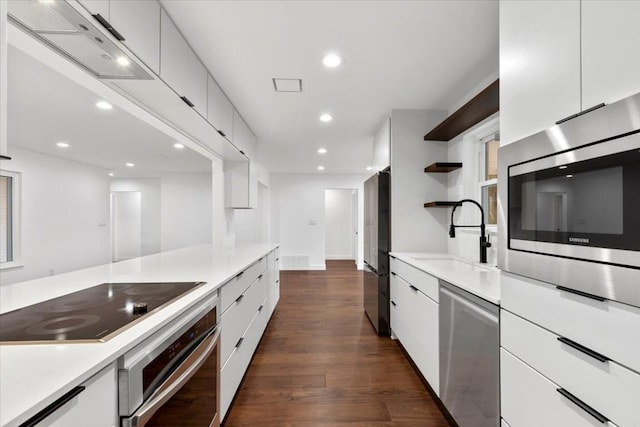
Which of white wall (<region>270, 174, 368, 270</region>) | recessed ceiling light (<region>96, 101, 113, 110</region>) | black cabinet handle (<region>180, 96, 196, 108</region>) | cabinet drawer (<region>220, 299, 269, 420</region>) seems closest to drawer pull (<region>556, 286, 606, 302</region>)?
cabinet drawer (<region>220, 299, 269, 420</region>)

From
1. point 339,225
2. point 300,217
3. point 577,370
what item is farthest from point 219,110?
point 339,225

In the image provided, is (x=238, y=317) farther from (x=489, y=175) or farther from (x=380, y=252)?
(x=489, y=175)

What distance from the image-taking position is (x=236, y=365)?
1.91m

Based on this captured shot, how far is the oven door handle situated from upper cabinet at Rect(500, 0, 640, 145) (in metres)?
1.64

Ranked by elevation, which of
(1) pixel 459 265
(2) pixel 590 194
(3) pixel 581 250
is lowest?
(1) pixel 459 265

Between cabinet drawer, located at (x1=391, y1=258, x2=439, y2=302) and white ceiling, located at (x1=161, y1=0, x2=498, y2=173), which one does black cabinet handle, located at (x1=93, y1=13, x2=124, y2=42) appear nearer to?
white ceiling, located at (x1=161, y1=0, x2=498, y2=173)

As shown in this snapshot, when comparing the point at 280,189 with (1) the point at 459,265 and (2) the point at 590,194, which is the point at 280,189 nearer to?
(1) the point at 459,265

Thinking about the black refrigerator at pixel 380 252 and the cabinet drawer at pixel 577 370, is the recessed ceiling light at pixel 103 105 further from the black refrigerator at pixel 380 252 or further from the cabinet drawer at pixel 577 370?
the cabinet drawer at pixel 577 370

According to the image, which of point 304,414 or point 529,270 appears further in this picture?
point 304,414

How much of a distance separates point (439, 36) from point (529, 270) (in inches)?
63.2

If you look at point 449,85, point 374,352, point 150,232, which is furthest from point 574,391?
point 150,232

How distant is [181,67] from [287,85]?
1.00 m

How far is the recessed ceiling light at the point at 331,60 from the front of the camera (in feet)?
6.89

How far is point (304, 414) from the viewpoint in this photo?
1.85 m
